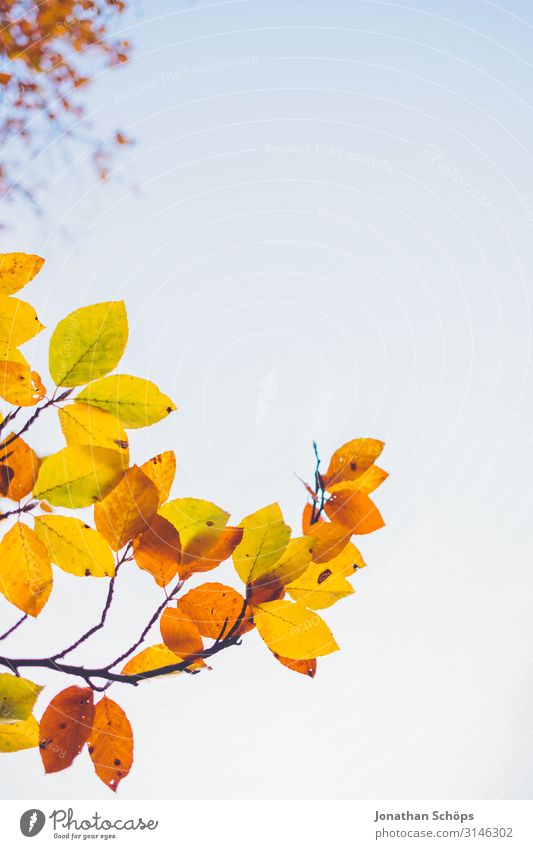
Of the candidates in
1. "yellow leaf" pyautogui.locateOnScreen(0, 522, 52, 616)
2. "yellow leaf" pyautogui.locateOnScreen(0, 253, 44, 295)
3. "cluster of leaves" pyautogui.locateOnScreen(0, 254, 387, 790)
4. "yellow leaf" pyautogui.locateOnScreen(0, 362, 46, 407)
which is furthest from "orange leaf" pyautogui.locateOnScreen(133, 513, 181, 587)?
"yellow leaf" pyautogui.locateOnScreen(0, 253, 44, 295)

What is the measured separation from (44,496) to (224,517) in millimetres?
235

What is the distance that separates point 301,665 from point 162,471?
336 millimetres

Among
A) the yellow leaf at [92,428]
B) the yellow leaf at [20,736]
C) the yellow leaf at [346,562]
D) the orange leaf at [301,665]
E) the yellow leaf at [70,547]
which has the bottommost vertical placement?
the yellow leaf at [20,736]

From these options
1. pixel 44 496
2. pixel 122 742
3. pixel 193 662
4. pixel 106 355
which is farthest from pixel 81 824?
pixel 106 355

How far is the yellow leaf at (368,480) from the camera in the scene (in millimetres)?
837

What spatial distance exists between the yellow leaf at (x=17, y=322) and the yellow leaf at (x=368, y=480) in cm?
50

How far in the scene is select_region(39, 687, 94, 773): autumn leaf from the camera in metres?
0.74

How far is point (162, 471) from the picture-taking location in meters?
0.79

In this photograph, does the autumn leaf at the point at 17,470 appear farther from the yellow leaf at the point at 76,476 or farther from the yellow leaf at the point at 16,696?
the yellow leaf at the point at 16,696

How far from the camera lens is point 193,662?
2.38 ft

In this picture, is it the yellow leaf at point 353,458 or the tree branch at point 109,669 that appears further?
the yellow leaf at point 353,458

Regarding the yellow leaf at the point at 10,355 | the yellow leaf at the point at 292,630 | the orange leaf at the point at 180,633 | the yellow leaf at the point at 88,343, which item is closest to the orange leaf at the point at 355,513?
the yellow leaf at the point at 292,630

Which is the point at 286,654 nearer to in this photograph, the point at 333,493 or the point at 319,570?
the point at 319,570

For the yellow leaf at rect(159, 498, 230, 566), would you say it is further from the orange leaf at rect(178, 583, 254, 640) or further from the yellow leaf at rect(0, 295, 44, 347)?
the yellow leaf at rect(0, 295, 44, 347)
